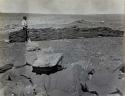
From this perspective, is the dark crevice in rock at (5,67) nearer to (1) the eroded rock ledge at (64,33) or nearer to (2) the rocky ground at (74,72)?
(2) the rocky ground at (74,72)

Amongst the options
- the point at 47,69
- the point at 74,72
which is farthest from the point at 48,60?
the point at 74,72

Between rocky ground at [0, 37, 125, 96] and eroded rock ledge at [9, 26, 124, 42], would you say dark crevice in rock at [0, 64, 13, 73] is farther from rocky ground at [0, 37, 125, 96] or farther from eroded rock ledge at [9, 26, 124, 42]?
eroded rock ledge at [9, 26, 124, 42]

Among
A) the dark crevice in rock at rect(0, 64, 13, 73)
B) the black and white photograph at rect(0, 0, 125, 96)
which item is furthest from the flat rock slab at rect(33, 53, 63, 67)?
the dark crevice in rock at rect(0, 64, 13, 73)

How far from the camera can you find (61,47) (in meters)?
1.23

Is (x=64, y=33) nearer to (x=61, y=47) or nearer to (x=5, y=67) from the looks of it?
(x=61, y=47)

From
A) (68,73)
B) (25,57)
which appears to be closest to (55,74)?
(68,73)

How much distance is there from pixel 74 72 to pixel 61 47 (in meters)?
0.14

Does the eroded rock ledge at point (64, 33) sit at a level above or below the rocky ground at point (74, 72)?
above

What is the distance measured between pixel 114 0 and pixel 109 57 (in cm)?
30

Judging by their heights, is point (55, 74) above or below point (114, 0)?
below

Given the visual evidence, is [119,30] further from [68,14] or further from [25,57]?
[25,57]

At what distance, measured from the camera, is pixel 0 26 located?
1.19m

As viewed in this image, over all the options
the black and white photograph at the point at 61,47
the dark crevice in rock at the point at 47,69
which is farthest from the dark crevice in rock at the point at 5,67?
the dark crevice in rock at the point at 47,69

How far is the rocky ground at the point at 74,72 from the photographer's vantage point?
1198 millimetres
